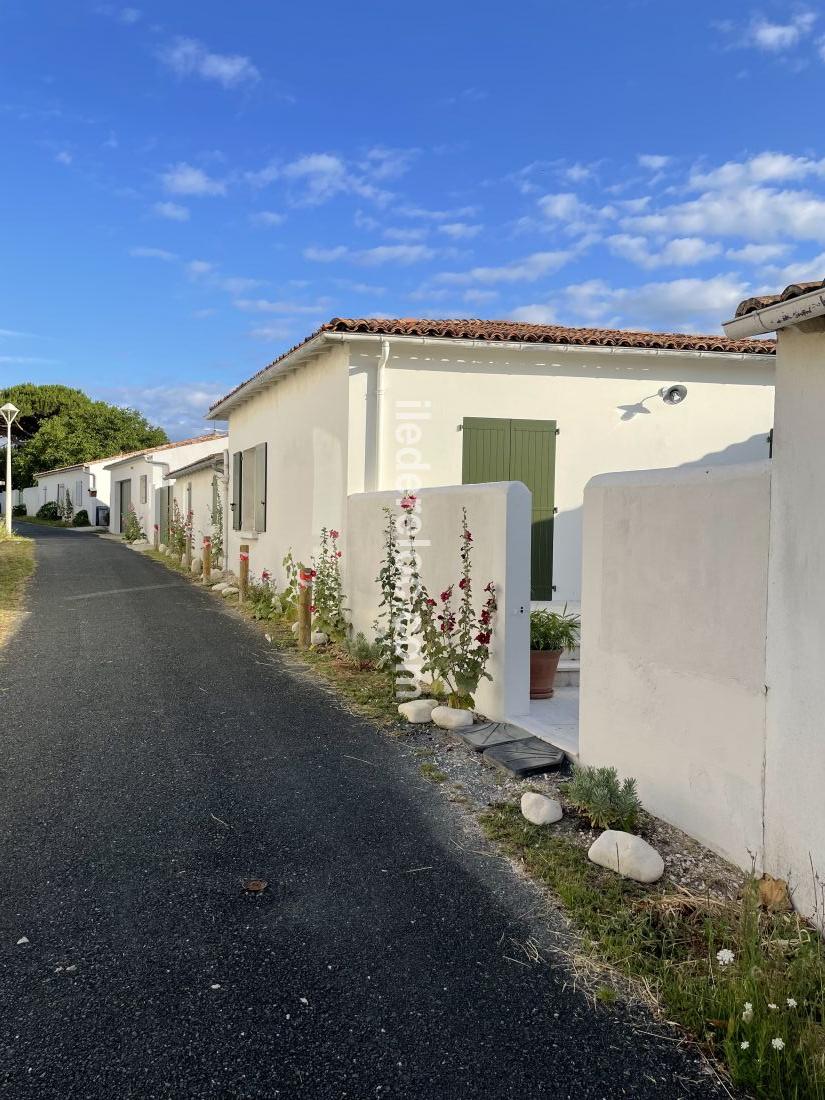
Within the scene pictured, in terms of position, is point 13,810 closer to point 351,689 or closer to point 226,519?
point 351,689

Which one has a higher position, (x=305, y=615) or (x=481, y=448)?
(x=481, y=448)

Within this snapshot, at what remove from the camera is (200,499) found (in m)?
18.9

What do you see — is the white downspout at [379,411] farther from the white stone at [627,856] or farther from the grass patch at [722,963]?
the grass patch at [722,963]

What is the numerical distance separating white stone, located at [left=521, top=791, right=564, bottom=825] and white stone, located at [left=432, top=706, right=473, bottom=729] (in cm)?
156

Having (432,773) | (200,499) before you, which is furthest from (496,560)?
(200,499)

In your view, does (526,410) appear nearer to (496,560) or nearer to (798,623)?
(496,560)

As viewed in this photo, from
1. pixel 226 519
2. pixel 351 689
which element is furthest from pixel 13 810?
pixel 226 519

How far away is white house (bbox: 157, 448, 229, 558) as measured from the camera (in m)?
16.4

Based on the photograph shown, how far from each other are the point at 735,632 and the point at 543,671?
125 inches

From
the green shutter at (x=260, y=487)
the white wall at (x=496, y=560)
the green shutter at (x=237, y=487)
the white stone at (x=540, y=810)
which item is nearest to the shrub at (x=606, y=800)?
the white stone at (x=540, y=810)

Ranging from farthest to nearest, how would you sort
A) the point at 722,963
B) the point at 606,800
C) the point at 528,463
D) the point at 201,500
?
the point at 201,500, the point at 528,463, the point at 606,800, the point at 722,963

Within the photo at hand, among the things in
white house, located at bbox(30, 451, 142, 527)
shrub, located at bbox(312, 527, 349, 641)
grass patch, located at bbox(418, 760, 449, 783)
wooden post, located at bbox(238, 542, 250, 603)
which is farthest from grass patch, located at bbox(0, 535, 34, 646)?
white house, located at bbox(30, 451, 142, 527)

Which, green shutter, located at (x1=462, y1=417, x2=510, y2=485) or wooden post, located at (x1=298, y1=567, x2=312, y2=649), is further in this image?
green shutter, located at (x1=462, y1=417, x2=510, y2=485)

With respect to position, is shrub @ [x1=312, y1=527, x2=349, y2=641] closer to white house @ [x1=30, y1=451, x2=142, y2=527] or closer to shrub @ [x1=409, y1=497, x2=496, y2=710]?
shrub @ [x1=409, y1=497, x2=496, y2=710]
